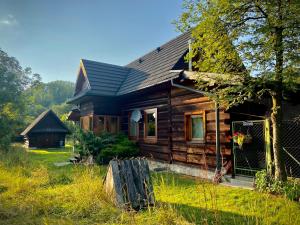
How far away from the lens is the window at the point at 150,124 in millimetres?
11408

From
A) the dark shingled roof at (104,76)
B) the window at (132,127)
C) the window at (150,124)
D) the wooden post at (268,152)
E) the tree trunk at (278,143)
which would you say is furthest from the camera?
the dark shingled roof at (104,76)

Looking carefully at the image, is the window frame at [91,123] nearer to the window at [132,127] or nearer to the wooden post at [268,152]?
the window at [132,127]

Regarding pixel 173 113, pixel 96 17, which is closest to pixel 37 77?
pixel 96 17

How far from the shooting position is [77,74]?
1748 cm

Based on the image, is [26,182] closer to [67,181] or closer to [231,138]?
[67,181]

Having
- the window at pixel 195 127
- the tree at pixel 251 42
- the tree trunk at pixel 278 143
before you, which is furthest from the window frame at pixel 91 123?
the tree trunk at pixel 278 143

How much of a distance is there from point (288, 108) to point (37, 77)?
1603 inches

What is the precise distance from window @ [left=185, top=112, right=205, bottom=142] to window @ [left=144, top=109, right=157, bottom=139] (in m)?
2.25

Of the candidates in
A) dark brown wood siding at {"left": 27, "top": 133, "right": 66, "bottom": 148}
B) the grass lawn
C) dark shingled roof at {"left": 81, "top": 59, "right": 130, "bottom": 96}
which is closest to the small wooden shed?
dark brown wood siding at {"left": 27, "top": 133, "right": 66, "bottom": 148}

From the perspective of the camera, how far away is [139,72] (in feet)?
50.2

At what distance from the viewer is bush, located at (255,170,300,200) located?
5172 mm

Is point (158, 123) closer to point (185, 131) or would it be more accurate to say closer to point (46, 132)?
point (185, 131)

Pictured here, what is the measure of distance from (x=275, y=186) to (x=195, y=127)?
4.18m

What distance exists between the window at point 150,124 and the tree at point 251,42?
18.1 feet
